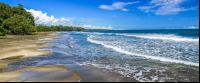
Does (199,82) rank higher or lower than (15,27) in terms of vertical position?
lower

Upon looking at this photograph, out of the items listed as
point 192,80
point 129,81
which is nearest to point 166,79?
point 192,80

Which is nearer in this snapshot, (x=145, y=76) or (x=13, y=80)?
(x=13, y=80)

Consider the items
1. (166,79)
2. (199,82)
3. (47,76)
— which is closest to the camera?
(199,82)

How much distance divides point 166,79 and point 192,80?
95 cm

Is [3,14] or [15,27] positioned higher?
[3,14]

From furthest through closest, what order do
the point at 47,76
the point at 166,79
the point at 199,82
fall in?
the point at 47,76 < the point at 166,79 < the point at 199,82

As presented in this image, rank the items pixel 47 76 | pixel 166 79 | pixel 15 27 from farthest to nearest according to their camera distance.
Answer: pixel 15 27 < pixel 47 76 < pixel 166 79

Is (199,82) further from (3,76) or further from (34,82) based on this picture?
(3,76)

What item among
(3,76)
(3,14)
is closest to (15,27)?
(3,14)

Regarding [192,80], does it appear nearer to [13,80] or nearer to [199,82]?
[199,82]

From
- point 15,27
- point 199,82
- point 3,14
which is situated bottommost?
point 199,82

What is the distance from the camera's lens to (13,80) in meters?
4.76

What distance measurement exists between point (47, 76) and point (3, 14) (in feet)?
171

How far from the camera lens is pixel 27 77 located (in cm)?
514
